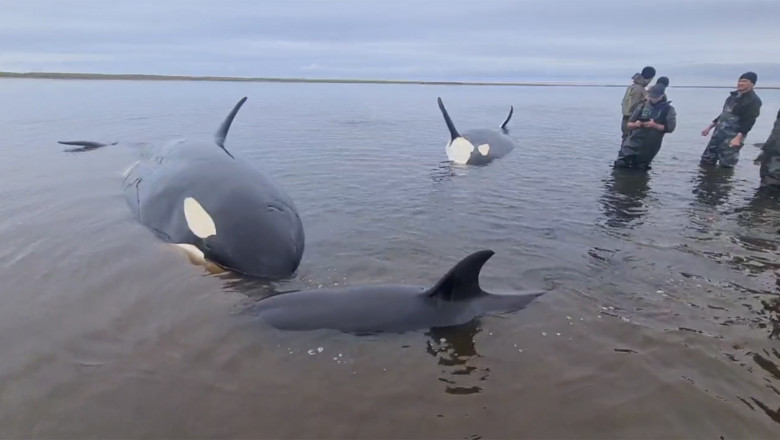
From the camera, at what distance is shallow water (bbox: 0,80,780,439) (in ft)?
14.6

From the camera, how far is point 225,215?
7.43 meters

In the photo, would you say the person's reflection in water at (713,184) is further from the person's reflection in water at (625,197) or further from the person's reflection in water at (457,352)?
the person's reflection in water at (457,352)

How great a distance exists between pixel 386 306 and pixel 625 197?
28.4ft

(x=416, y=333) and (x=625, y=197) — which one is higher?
(x=625, y=197)

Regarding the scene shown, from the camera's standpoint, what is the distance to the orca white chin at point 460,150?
55.7 ft

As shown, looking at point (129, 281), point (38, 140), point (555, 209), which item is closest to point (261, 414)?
point (129, 281)

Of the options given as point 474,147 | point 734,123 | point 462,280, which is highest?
point 734,123

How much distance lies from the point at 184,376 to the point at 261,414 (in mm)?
1009

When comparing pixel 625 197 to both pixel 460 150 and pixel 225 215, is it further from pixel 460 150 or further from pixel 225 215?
pixel 225 215

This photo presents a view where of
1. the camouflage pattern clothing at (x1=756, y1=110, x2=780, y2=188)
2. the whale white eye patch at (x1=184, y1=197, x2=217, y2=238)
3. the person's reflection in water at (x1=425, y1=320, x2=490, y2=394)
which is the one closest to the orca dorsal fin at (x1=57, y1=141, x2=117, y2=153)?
the whale white eye patch at (x1=184, y1=197, x2=217, y2=238)

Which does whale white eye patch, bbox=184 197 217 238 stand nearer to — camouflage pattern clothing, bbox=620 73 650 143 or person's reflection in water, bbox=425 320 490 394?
person's reflection in water, bbox=425 320 490 394

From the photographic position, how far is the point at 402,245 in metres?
8.66

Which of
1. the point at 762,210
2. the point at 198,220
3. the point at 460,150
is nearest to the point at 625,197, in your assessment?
the point at 762,210

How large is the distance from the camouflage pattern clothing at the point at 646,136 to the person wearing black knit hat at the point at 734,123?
1169mm
